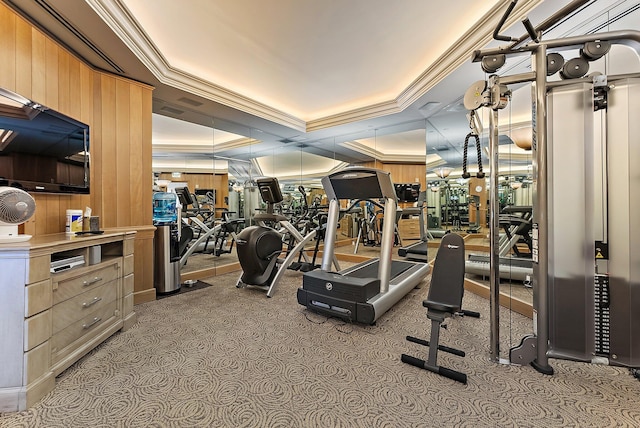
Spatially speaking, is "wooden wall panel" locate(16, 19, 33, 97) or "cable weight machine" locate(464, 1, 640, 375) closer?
"cable weight machine" locate(464, 1, 640, 375)

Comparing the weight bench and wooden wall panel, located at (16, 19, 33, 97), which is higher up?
wooden wall panel, located at (16, 19, 33, 97)

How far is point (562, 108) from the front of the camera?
1.90 m

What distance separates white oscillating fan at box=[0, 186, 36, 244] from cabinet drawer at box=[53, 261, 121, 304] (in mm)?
374

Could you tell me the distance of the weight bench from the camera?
1.88 m

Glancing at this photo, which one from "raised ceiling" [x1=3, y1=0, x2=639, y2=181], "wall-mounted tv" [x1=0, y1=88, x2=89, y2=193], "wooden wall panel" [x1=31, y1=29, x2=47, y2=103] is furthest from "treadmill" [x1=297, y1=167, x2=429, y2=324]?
"wooden wall panel" [x1=31, y1=29, x2=47, y2=103]

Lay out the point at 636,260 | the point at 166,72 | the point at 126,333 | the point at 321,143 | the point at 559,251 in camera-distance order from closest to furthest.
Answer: the point at 636,260, the point at 559,251, the point at 126,333, the point at 166,72, the point at 321,143

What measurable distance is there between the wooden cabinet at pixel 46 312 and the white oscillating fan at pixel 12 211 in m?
0.12

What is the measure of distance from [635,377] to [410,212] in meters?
3.90

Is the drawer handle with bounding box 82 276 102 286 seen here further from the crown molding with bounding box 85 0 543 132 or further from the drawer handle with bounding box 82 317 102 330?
the crown molding with bounding box 85 0 543 132

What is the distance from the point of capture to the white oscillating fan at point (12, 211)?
1.75m

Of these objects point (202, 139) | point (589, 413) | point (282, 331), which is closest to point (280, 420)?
point (282, 331)

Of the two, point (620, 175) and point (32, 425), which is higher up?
point (620, 175)

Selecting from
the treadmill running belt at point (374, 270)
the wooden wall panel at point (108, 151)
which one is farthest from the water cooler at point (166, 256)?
the treadmill running belt at point (374, 270)

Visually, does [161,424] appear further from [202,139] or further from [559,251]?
[202,139]
